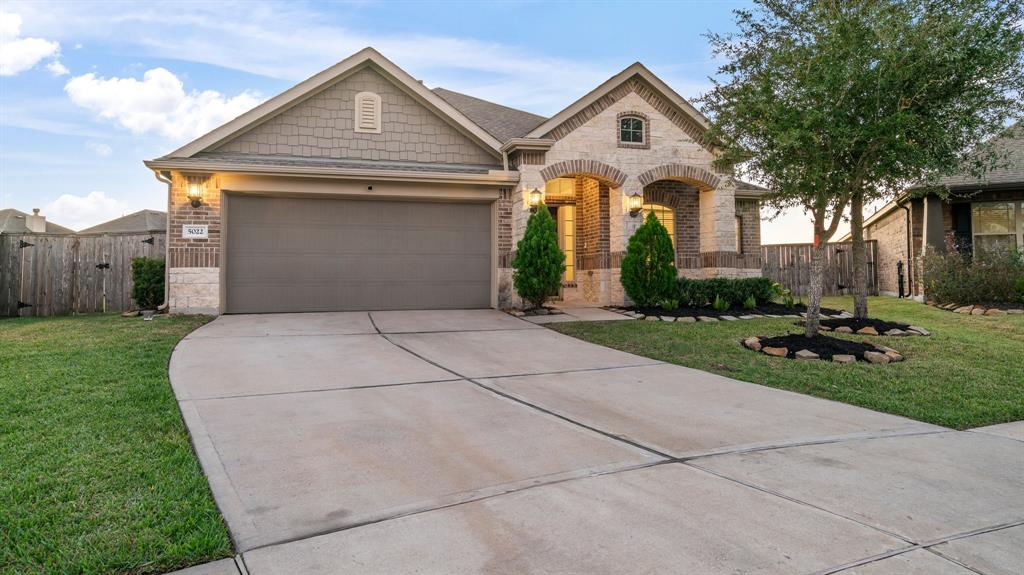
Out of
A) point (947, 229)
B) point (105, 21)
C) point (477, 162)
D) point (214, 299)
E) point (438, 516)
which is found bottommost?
point (438, 516)

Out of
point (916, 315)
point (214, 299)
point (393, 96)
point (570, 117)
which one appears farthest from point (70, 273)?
point (916, 315)

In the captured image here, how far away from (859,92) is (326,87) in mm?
9706

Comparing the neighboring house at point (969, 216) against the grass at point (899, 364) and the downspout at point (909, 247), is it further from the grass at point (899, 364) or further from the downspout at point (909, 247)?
the grass at point (899, 364)

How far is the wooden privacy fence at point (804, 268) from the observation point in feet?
59.1

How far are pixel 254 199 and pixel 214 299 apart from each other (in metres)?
2.12

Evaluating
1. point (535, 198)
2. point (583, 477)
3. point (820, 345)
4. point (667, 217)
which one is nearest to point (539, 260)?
point (535, 198)

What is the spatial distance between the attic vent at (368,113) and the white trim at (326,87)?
546 mm

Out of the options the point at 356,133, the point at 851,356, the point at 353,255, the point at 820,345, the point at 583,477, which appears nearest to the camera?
the point at 583,477

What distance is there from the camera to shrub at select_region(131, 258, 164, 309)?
11.6 meters

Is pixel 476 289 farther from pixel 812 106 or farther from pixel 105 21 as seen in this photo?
pixel 105 21

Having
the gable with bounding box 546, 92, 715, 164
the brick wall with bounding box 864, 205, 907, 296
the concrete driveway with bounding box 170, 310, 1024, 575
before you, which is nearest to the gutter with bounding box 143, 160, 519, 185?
the gable with bounding box 546, 92, 715, 164

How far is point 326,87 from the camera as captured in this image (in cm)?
1209

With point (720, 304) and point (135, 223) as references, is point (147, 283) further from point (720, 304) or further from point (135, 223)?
point (720, 304)

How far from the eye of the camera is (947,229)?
1527 cm
